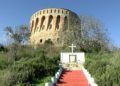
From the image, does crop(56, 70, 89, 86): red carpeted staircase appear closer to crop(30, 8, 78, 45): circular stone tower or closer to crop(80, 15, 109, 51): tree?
crop(80, 15, 109, 51): tree

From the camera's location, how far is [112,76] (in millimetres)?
20156

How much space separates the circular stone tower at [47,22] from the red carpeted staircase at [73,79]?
33273 millimetres

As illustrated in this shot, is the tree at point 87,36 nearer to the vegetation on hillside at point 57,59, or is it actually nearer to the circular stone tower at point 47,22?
the vegetation on hillside at point 57,59

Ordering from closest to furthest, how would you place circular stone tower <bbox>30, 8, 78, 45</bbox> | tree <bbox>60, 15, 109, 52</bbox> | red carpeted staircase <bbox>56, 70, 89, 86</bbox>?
red carpeted staircase <bbox>56, 70, 89, 86</bbox>, tree <bbox>60, 15, 109, 52</bbox>, circular stone tower <bbox>30, 8, 78, 45</bbox>

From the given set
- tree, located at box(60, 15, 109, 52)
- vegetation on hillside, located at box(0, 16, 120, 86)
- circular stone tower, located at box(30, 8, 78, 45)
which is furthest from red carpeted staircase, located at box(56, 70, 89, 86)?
Answer: circular stone tower, located at box(30, 8, 78, 45)

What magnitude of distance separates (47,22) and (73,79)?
39016 millimetres

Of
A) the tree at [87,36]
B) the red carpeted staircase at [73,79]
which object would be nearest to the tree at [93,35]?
the tree at [87,36]

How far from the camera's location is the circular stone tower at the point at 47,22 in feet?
191

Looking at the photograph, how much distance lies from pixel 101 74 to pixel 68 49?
56.5 ft

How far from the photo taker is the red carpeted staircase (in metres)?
19.5

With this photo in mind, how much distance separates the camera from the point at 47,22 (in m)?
59.7

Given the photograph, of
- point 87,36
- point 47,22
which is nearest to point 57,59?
point 87,36

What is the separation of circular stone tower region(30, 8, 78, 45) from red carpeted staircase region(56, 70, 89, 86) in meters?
33.3

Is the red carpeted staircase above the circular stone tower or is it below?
below
